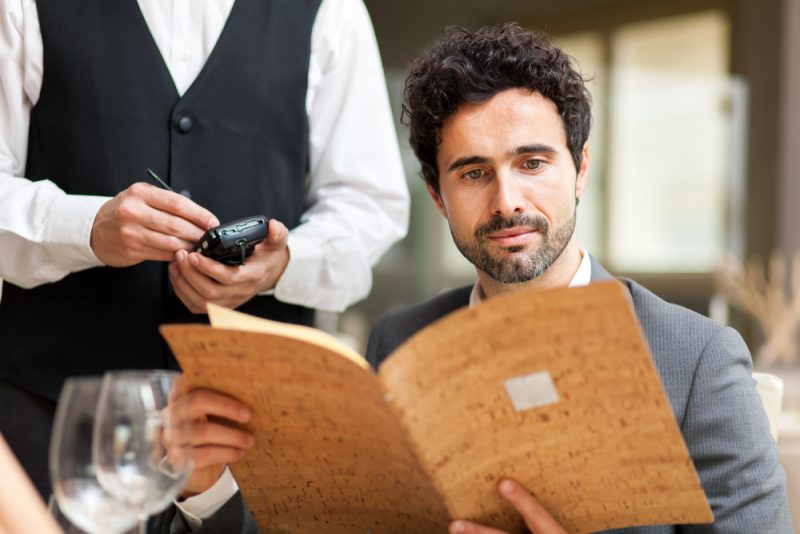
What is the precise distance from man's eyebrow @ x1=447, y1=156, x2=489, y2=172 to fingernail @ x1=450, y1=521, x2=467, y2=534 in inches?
25.6

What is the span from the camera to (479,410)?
0.94m

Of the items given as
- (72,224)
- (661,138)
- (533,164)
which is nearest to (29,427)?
(72,224)

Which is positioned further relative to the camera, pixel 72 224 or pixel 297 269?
pixel 297 269

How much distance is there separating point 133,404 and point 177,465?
3.0 inches

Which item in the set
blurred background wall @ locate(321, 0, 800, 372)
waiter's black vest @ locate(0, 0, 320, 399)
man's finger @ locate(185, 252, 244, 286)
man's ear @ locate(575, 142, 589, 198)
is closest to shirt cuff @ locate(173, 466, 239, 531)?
man's finger @ locate(185, 252, 244, 286)

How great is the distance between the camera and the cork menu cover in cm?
88

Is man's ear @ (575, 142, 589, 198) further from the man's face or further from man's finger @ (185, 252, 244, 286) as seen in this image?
man's finger @ (185, 252, 244, 286)

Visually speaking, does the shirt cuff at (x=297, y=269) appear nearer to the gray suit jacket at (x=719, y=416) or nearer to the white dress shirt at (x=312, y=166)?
the white dress shirt at (x=312, y=166)

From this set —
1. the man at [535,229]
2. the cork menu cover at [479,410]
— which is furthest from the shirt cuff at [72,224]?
the cork menu cover at [479,410]

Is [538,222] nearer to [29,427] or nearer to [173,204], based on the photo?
[173,204]

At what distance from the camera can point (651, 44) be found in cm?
695

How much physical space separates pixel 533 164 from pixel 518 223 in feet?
0.32

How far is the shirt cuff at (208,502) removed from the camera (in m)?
1.24

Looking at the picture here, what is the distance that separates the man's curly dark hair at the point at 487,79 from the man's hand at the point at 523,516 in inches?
28.5
